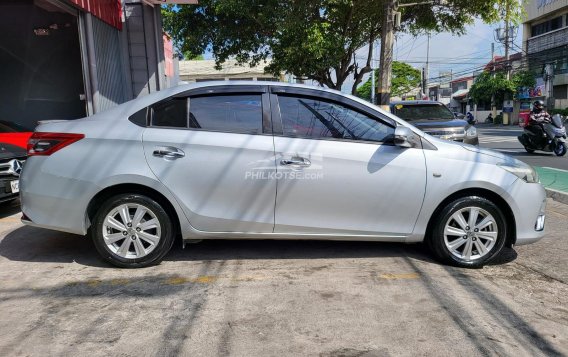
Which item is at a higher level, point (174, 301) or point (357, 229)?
point (357, 229)

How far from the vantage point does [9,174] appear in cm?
634

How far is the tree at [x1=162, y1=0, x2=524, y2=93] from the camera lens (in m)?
13.9

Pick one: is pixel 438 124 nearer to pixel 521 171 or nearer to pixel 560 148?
pixel 560 148

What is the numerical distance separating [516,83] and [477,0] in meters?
32.1

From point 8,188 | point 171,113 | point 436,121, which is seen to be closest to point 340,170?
point 171,113

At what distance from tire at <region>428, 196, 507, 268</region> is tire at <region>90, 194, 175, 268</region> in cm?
246

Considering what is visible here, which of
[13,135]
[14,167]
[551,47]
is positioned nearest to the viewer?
[14,167]

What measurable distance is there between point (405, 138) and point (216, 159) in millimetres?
1674

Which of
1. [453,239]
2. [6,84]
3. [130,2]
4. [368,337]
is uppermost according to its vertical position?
[130,2]

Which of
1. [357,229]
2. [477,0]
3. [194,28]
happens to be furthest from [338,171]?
[194,28]

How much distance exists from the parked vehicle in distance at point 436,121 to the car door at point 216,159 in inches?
250

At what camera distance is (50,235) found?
5.49 metres

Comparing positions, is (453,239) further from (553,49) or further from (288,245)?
(553,49)

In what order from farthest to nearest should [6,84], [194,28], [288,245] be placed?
[194,28] → [6,84] → [288,245]
